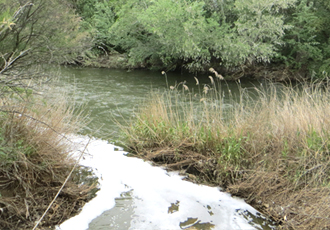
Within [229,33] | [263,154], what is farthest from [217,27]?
[263,154]

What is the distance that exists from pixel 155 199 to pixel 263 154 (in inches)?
67.3

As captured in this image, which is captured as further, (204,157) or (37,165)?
(204,157)

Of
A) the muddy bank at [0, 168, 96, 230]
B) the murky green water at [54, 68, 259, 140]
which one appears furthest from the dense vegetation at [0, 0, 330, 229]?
the murky green water at [54, 68, 259, 140]

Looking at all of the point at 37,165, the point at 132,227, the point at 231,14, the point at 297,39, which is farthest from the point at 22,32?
the point at 297,39

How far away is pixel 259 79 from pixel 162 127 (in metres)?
12.3

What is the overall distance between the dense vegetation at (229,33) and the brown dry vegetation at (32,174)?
9.34 metres

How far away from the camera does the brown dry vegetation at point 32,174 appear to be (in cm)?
317

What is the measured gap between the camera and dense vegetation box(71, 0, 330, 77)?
13750 millimetres

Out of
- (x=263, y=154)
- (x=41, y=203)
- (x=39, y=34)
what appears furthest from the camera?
(x=263, y=154)

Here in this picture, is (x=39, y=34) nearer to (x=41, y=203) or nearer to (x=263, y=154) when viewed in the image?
(x=41, y=203)

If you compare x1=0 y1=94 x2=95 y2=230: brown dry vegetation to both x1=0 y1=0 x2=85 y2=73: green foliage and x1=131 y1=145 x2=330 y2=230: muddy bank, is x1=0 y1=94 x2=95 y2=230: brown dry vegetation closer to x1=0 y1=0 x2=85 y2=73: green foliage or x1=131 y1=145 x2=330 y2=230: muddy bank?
x1=0 y1=0 x2=85 y2=73: green foliage

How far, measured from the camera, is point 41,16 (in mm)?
4008

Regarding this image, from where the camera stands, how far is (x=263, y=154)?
4449 millimetres

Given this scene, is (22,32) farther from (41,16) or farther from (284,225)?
(284,225)
